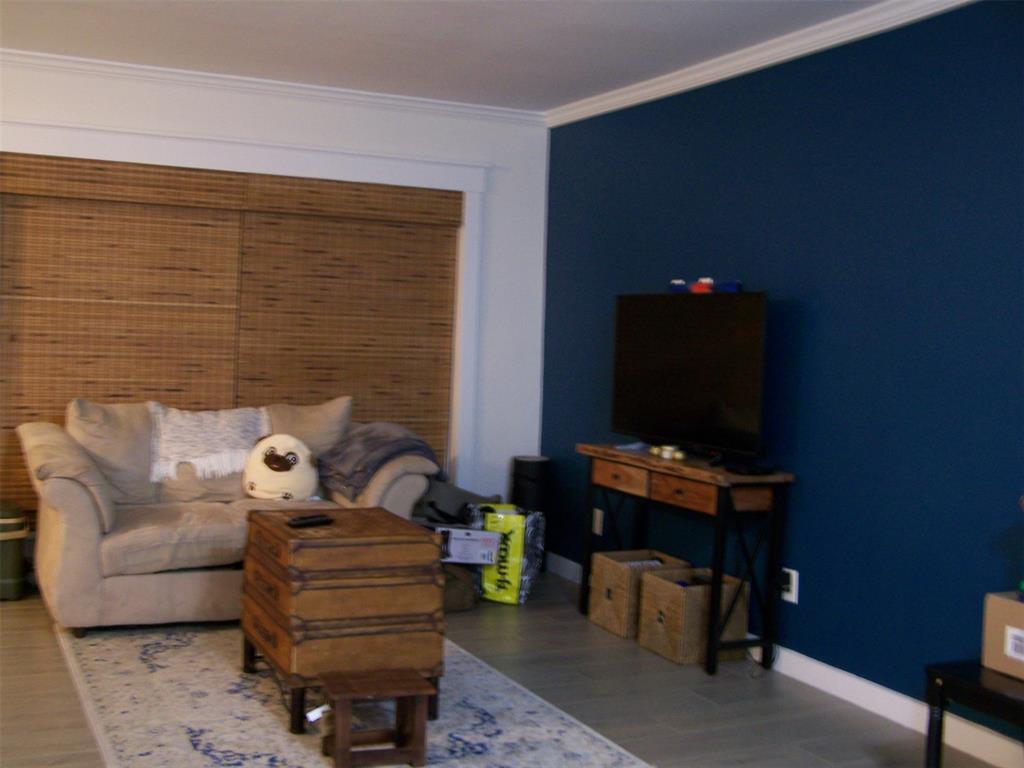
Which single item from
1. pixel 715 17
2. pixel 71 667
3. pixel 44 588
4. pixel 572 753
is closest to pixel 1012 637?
pixel 572 753

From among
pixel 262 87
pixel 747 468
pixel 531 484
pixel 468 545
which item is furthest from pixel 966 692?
pixel 262 87

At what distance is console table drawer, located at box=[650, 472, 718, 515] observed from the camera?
451 cm

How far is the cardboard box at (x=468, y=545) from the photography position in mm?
5375

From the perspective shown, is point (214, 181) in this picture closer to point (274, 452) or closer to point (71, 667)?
point (274, 452)

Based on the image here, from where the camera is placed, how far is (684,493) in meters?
4.68

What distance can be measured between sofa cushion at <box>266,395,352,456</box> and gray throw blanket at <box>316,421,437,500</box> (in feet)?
0.17

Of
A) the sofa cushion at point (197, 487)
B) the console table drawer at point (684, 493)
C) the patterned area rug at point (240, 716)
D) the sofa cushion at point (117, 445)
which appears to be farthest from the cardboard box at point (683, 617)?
the sofa cushion at point (117, 445)

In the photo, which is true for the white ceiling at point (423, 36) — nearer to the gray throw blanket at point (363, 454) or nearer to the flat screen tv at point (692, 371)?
the flat screen tv at point (692, 371)

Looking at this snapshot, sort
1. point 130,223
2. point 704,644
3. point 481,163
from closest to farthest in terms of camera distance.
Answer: point 704,644 < point 130,223 < point 481,163

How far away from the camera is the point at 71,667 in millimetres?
4258

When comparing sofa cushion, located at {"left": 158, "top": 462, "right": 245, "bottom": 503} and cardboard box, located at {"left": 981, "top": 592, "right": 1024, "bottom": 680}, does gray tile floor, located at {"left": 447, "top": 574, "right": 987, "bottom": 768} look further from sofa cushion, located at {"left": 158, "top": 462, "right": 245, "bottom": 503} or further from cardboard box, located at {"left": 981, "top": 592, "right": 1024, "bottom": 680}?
sofa cushion, located at {"left": 158, "top": 462, "right": 245, "bottom": 503}

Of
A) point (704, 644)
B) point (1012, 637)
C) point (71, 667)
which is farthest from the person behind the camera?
point (704, 644)

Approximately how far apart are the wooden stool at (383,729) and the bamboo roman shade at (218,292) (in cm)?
276

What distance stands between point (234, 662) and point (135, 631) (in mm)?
642
